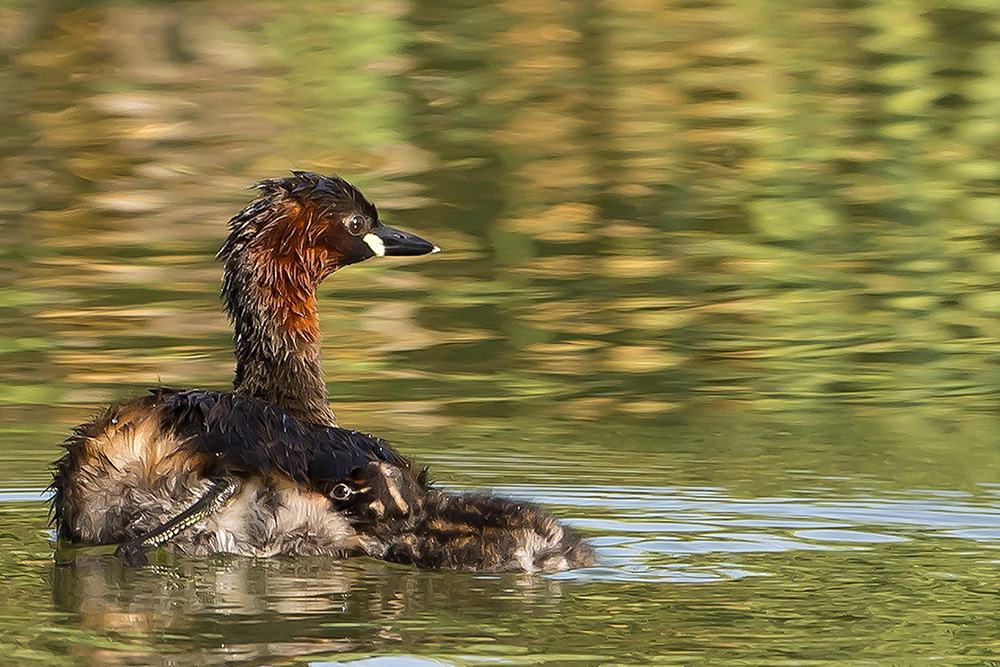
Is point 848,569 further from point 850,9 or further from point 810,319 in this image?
point 850,9

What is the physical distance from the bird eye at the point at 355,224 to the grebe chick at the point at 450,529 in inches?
70.8

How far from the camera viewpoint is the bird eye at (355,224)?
825 centimetres

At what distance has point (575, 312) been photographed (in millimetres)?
11711

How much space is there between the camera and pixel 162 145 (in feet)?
60.0

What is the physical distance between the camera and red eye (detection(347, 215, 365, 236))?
8.26 metres

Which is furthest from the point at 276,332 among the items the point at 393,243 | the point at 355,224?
the point at 393,243

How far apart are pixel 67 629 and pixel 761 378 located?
4996 mm

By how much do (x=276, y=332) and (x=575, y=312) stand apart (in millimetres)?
4001

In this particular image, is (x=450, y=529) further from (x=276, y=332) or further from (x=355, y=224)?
(x=355, y=224)

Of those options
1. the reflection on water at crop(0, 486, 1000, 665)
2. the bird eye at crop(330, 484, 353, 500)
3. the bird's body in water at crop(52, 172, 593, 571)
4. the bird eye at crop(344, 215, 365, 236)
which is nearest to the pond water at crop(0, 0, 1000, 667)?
the reflection on water at crop(0, 486, 1000, 665)

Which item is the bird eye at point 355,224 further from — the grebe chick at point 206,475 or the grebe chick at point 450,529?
the grebe chick at point 450,529

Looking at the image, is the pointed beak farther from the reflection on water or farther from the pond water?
the reflection on water

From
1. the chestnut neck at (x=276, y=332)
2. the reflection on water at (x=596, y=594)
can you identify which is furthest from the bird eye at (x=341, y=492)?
the chestnut neck at (x=276, y=332)

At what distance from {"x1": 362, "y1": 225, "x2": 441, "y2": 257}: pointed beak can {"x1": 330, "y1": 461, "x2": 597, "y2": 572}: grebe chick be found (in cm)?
188
